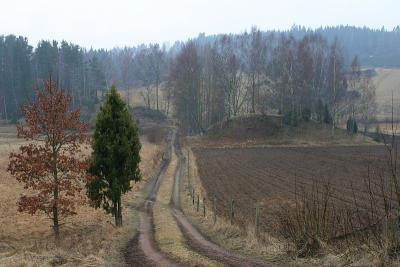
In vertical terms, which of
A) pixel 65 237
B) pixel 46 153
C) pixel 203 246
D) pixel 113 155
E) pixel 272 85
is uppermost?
pixel 272 85

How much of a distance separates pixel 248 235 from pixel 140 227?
11.0 meters

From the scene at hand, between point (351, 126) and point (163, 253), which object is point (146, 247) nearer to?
point (163, 253)

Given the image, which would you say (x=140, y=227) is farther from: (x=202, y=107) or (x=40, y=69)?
(x=40, y=69)

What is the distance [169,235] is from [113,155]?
6.51 meters

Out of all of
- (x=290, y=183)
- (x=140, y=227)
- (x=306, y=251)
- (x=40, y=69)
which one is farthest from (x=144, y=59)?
(x=306, y=251)

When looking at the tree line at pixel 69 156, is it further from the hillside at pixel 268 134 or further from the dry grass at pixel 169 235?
the hillside at pixel 268 134

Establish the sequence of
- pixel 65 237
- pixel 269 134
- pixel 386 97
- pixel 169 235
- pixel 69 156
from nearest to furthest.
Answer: pixel 169 235
pixel 65 237
pixel 69 156
pixel 269 134
pixel 386 97

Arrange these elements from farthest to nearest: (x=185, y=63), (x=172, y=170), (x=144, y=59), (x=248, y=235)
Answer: (x=144, y=59), (x=185, y=63), (x=172, y=170), (x=248, y=235)

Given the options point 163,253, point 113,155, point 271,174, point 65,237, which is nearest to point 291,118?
point 271,174

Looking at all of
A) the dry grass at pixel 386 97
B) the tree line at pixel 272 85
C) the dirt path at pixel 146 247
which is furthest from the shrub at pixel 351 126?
the dirt path at pixel 146 247

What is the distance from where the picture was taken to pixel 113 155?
91.1ft

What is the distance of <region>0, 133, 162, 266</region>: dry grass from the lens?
53.0 feet

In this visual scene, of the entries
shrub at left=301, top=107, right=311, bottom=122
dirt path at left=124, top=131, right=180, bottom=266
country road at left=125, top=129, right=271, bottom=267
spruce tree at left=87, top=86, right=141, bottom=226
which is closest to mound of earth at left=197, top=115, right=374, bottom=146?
shrub at left=301, top=107, right=311, bottom=122

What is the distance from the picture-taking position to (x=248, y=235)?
20.0m
